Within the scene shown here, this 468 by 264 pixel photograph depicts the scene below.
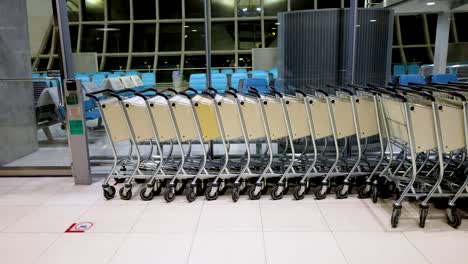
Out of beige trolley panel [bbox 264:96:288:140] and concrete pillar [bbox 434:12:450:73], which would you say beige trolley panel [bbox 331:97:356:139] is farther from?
concrete pillar [bbox 434:12:450:73]

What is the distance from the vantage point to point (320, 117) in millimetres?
3600

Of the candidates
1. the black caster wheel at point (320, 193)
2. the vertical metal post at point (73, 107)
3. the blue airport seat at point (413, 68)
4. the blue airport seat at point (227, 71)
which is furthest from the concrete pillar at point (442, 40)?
the vertical metal post at point (73, 107)

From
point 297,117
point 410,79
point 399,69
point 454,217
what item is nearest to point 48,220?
point 297,117

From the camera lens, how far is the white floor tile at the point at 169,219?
10.0 ft

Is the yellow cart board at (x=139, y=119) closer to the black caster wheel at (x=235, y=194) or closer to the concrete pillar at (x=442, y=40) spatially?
the black caster wheel at (x=235, y=194)

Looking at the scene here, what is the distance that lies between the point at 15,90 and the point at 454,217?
570 cm

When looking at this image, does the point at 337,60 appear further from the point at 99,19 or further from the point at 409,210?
the point at 99,19

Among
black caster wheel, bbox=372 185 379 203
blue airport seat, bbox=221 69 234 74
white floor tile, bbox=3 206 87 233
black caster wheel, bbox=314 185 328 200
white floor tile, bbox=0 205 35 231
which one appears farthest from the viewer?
blue airport seat, bbox=221 69 234 74

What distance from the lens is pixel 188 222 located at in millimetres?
3166

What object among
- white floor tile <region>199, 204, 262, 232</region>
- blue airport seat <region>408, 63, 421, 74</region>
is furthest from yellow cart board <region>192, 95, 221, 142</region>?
blue airport seat <region>408, 63, 421, 74</region>

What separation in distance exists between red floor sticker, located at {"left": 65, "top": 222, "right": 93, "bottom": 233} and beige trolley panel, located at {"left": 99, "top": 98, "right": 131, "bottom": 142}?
94cm

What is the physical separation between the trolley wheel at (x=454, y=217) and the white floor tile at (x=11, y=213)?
12.9ft

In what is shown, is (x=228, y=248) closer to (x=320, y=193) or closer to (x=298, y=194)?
(x=298, y=194)

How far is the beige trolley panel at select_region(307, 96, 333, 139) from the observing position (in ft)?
11.7
